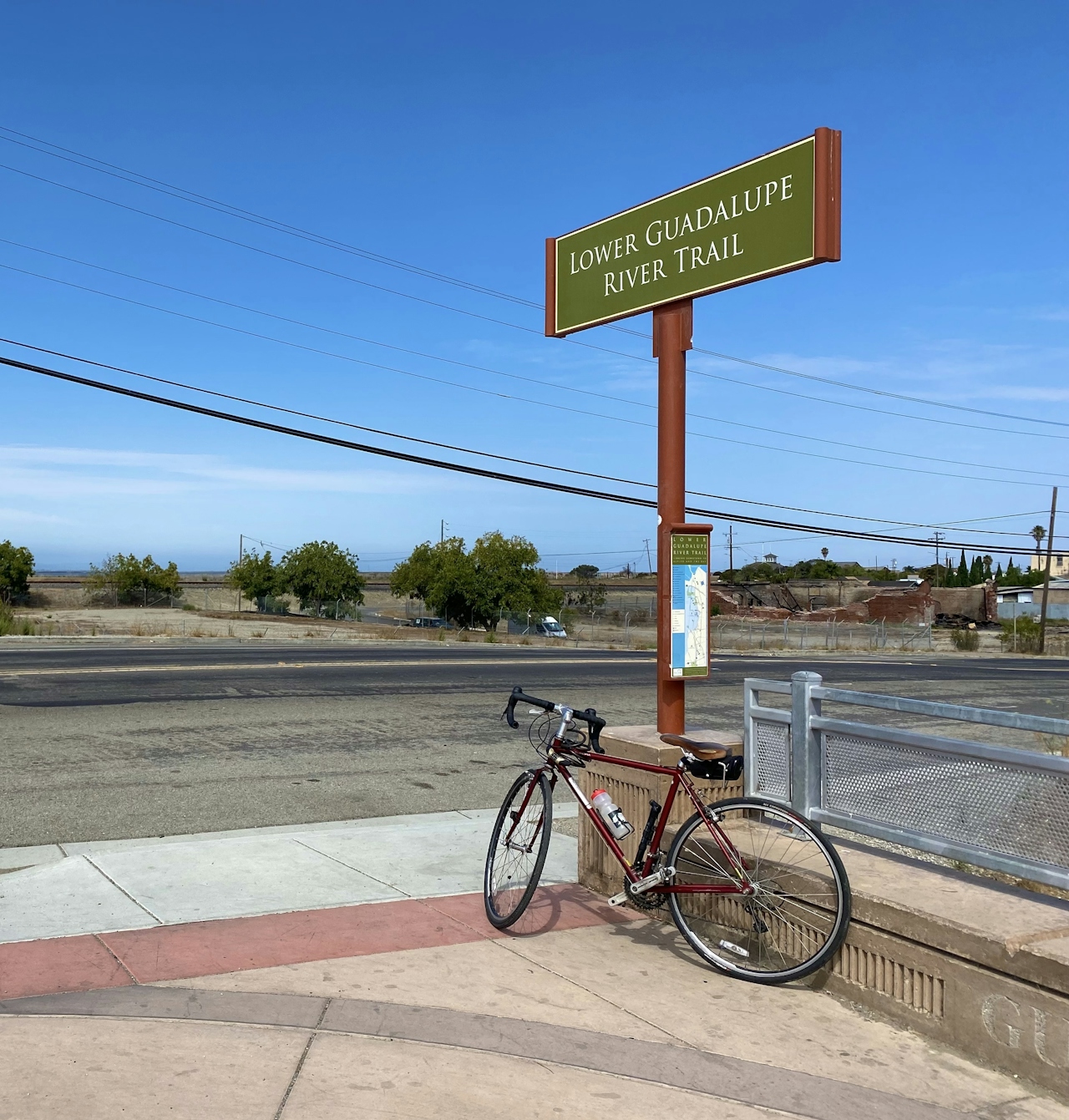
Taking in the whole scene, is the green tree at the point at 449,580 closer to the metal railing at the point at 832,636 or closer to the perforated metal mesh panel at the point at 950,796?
the metal railing at the point at 832,636

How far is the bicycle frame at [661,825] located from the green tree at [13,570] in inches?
3250

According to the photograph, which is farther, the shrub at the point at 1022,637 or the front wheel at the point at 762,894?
the shrub at the point at 1022,637

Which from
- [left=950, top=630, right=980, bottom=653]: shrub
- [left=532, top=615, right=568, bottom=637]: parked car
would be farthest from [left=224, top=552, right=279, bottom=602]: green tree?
[left=950, top=630, right=980, bottom=653]: shrub

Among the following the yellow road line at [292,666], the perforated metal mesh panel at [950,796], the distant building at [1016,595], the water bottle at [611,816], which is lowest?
the yellow road line at [292,666]

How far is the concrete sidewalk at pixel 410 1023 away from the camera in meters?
4.00

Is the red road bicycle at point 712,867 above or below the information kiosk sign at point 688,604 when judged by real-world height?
below

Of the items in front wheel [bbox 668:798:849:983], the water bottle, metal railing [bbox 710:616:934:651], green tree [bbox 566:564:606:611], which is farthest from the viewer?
green tree [bbox 566:564:606:611]

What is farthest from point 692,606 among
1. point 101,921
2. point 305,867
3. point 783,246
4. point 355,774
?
point 355,774

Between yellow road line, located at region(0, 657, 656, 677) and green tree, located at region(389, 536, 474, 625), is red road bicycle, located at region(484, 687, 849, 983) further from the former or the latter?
green tree, located at region(389, 536, 474, 625)

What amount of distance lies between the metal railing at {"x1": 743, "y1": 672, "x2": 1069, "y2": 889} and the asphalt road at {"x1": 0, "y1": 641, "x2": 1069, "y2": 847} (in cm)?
481

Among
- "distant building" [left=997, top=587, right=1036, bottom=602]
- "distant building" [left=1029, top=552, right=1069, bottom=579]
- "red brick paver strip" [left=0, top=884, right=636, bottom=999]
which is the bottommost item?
"red brick paver strip" [left=0, top=884, right=636, bottom=999]

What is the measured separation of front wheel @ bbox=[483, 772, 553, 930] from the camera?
599cm

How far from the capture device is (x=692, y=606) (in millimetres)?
6820

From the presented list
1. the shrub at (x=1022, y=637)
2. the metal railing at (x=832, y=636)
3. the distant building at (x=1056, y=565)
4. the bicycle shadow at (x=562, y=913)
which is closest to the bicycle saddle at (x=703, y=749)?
the bicycle shadow at (x=562, y=913)
